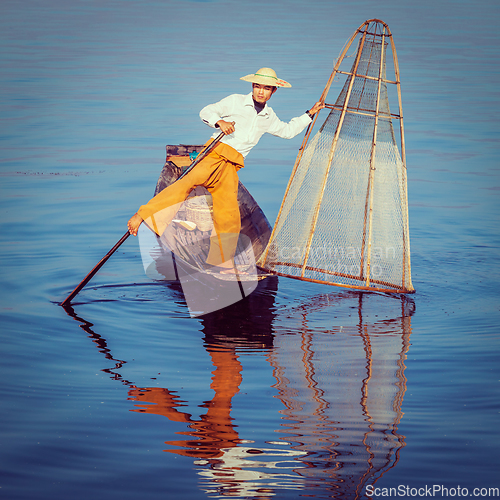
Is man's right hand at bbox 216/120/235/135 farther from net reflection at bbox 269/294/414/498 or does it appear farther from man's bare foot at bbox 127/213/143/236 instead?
net reflection at bbox 269/294/414/498

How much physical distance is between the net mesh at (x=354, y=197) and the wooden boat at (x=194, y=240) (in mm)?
491

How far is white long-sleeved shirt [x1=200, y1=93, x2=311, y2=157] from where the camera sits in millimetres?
5129

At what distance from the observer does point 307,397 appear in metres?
3.91

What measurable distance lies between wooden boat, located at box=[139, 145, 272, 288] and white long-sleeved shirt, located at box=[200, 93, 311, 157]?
1.03 metres

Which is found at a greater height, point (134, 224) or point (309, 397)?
point (134, 224)

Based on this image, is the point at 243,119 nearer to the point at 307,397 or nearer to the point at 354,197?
the point at 354,197

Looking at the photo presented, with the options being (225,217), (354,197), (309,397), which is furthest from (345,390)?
(354,197)

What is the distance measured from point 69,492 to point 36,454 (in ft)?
1.22

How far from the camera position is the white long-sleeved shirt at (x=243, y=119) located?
5129mm

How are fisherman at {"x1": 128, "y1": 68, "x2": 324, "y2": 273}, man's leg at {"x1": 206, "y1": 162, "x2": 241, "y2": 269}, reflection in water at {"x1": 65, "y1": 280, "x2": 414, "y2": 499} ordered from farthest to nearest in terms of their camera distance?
1. man's leg at {"x1": 206, "y1": 162, "x2": 241, "y2": 269}
2. fisherman at {"x1": 128, "y1": 68, "x2": 324, "y2": 273}
3. reflection in water at {"x1": 65, "y1": 280, "x2": 414, "y2": 499}

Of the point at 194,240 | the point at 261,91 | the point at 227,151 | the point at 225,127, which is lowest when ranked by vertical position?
the point at 194,240

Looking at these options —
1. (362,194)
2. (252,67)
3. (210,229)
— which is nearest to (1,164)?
(210,229)

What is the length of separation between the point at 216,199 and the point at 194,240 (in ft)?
2.62

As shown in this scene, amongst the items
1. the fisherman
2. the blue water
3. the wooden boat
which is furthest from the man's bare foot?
the blue water
